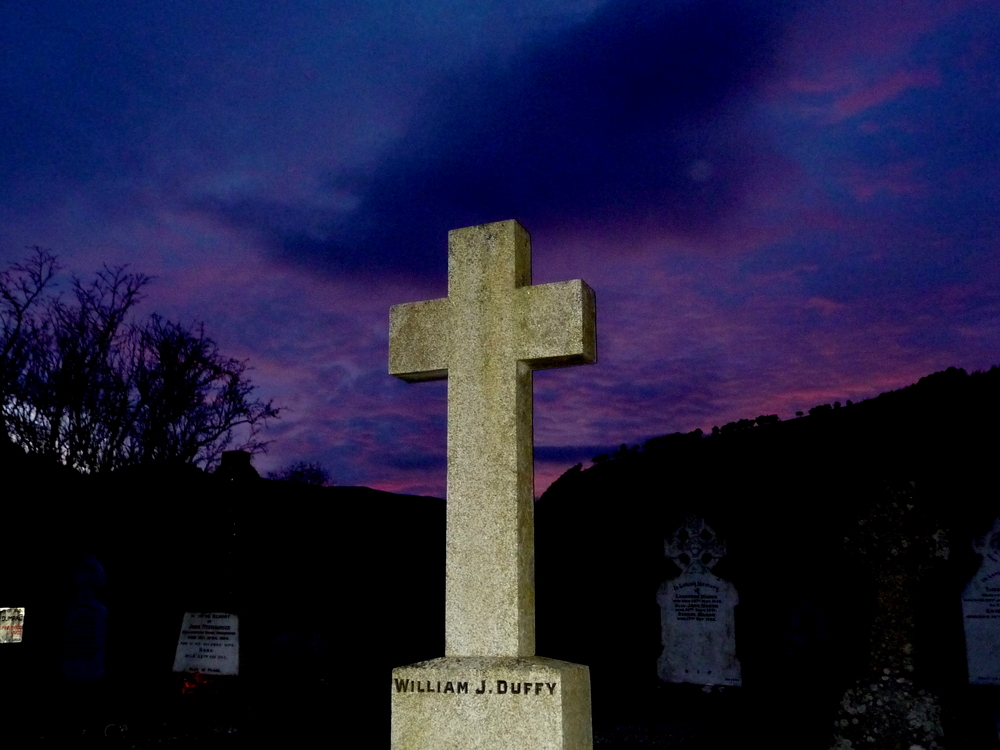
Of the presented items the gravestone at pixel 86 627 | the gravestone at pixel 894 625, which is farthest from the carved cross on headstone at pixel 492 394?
the gravestone at pixel 86 627

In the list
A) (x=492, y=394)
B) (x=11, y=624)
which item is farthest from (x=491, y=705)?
(x=11, y=624)

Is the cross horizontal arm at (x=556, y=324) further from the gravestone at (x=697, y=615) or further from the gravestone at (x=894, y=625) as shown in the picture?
the gravestone at (x=697, y=615)

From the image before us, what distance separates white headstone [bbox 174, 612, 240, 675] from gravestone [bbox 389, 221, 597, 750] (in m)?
7.49

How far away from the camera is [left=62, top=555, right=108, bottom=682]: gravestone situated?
1201 centimetres

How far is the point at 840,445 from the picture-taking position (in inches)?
354

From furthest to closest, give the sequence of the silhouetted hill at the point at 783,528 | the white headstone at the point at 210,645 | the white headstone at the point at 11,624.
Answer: the white headstone at the point at 11,624 < the white headstone at the point at 210,645 < the silhouetted hill at the point at 783,528

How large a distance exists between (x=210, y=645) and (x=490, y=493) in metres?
8.06

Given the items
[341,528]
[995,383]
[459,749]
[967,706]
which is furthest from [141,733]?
[995,383]

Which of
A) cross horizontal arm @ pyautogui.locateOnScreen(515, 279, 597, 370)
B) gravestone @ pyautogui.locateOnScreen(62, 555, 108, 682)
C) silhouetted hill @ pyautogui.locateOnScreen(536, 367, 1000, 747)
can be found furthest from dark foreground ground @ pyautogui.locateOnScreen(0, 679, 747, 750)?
cross horizontal arm @ pyautogui.locateOnScreen(515, 279, 597, 370)

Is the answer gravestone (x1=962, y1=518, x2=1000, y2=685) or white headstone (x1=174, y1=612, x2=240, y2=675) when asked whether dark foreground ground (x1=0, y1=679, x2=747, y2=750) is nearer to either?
white headstone (x1=174, y1=612, x2=240, y2=675)

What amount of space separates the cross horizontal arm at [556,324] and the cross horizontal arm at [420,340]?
1.26 feet

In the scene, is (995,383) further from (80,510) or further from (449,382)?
(80,510)

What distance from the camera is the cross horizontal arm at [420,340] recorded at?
3844 mm

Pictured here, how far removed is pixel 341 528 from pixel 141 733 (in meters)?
3.88
